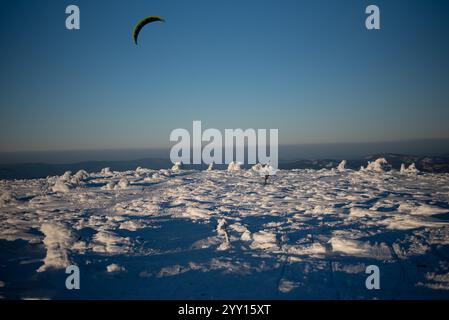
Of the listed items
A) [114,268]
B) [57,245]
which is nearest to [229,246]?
[114,268]

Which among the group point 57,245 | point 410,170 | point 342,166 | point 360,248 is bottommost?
point 360,248

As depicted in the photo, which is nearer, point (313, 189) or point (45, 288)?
point (45, 288)

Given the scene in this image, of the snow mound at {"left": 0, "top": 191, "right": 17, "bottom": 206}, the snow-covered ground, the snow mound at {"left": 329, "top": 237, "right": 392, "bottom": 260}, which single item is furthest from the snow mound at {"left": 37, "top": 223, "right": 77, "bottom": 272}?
Answer: the snow mound at {"left": 0, "top": 191, "right": 17, "bottom": 206}

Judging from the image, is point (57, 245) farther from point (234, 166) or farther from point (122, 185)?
point (234, 166)

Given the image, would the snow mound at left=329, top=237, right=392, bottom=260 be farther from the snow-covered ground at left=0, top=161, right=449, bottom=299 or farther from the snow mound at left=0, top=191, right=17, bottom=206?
the snow mound at left=0, top=191, right=17, bottom=206
